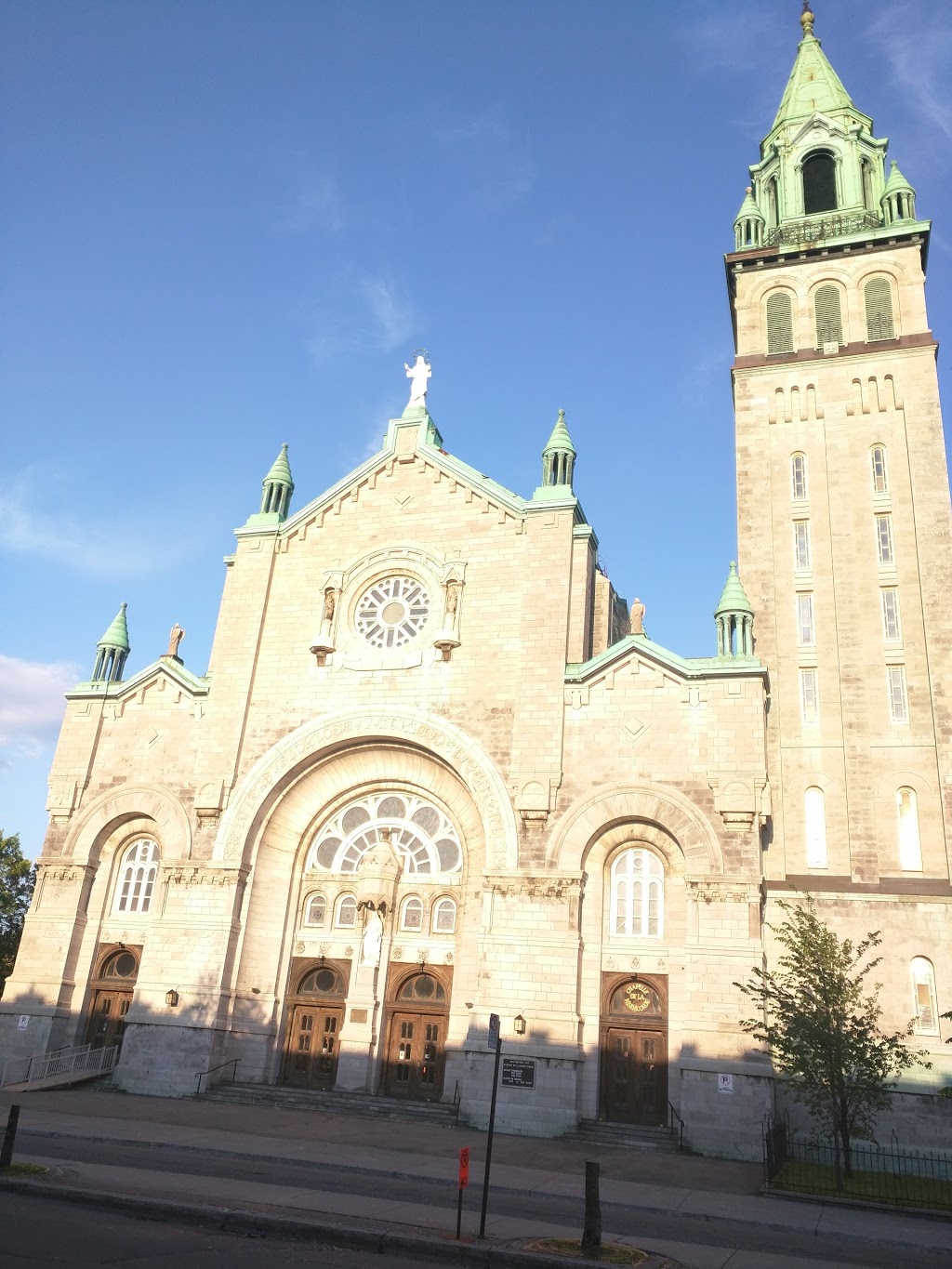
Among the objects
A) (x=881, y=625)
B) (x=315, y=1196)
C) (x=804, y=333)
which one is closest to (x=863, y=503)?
(x=881, y=625)

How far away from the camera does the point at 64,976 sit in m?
30.5

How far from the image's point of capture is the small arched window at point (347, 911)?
3080 centimetres

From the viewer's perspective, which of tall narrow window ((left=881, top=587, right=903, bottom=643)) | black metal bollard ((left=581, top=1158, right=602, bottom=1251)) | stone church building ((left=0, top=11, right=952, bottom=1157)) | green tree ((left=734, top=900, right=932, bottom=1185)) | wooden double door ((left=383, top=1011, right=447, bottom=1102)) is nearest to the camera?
black metal bollard ((left=581, top=1158, right=602, bottom=1251))

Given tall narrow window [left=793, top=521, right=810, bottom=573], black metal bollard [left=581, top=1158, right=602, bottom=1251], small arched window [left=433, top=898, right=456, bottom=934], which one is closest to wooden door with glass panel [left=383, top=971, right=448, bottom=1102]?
small arched window [left=433, top=898, right=456, bottom=934]

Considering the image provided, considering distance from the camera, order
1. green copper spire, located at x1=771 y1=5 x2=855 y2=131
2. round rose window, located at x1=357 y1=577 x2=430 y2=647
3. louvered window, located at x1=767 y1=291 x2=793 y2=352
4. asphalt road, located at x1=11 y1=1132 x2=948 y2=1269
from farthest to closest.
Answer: green copper spire, located at x1=771 y1=5 x2=855 y2=131 → louvered window, located at x1=767 y1=291 x2=793 y2=352 → round rose window, located at x1=357 y1=577 x2=430 y2=647 → asphalt road, located at x1=11 y1=1132 x2=948 y2=1269

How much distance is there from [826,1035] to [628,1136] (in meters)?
6.45

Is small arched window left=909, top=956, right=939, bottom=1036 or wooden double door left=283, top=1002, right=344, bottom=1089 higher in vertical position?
small arched window left=909, top=956, right=939, bottom=1036

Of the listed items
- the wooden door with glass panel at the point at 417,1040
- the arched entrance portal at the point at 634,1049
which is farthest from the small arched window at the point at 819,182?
the wooden door with glass panel at the point at 417,1040

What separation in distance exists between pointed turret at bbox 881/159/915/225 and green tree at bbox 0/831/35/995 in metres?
43.1

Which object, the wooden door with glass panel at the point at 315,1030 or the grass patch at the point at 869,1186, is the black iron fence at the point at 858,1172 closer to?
the grass patch at the point at 869,1186

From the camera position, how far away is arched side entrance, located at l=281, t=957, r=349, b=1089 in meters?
29.3

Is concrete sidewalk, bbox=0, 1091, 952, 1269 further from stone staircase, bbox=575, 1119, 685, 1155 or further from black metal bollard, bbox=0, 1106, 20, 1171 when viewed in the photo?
stone staircase, bbox=575, 1119, 685, 1155

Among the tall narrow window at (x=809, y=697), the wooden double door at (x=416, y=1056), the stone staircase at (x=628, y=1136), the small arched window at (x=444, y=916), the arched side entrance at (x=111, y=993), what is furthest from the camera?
the arched side entrance at (x=111, y=993)

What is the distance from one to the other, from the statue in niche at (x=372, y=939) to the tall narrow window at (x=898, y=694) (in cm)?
1599
